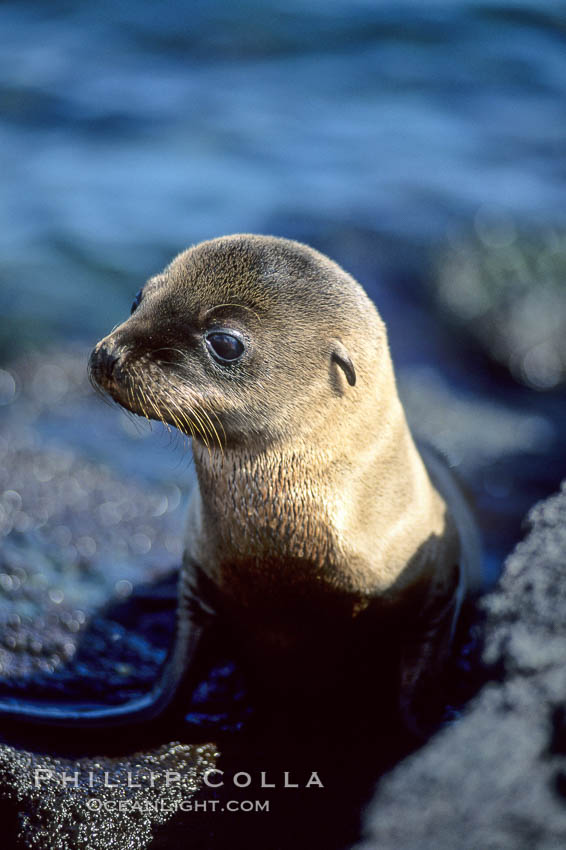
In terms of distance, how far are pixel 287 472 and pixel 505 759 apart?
136cm

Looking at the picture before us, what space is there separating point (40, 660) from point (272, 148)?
26.3 ft

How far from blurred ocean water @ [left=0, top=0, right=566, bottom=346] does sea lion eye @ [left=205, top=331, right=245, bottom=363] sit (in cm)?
478

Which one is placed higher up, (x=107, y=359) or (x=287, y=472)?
(x=107, y=359)

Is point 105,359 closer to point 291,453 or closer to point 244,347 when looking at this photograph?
point 244,347

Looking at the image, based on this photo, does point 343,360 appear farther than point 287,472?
No

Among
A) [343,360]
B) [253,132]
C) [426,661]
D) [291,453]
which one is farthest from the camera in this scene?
[253,132]

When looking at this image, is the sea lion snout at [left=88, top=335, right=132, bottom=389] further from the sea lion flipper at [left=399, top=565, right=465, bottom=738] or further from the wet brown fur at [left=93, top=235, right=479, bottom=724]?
the sea lion flipper at [left=399, top=565, right=465, bottom=738]

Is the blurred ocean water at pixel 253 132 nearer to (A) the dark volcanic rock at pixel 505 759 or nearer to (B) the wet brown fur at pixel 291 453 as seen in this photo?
(B) the wet brown fur at pixel 291 453

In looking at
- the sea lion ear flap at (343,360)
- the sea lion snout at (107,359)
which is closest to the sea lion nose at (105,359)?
the sea lion snout at (107,359)

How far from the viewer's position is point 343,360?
377cm

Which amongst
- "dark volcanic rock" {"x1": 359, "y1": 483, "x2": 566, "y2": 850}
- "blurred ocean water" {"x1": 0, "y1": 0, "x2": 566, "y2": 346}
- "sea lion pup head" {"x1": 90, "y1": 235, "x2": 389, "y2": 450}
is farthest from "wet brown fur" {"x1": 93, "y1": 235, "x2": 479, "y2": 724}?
"blurred ocean water" {"x1": 0, "y1": 0, "x2": 566, "y2": 346}

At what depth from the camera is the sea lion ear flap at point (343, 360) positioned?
3.77 metres

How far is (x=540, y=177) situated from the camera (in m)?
10.4

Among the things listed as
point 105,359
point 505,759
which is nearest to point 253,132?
point 105,359
